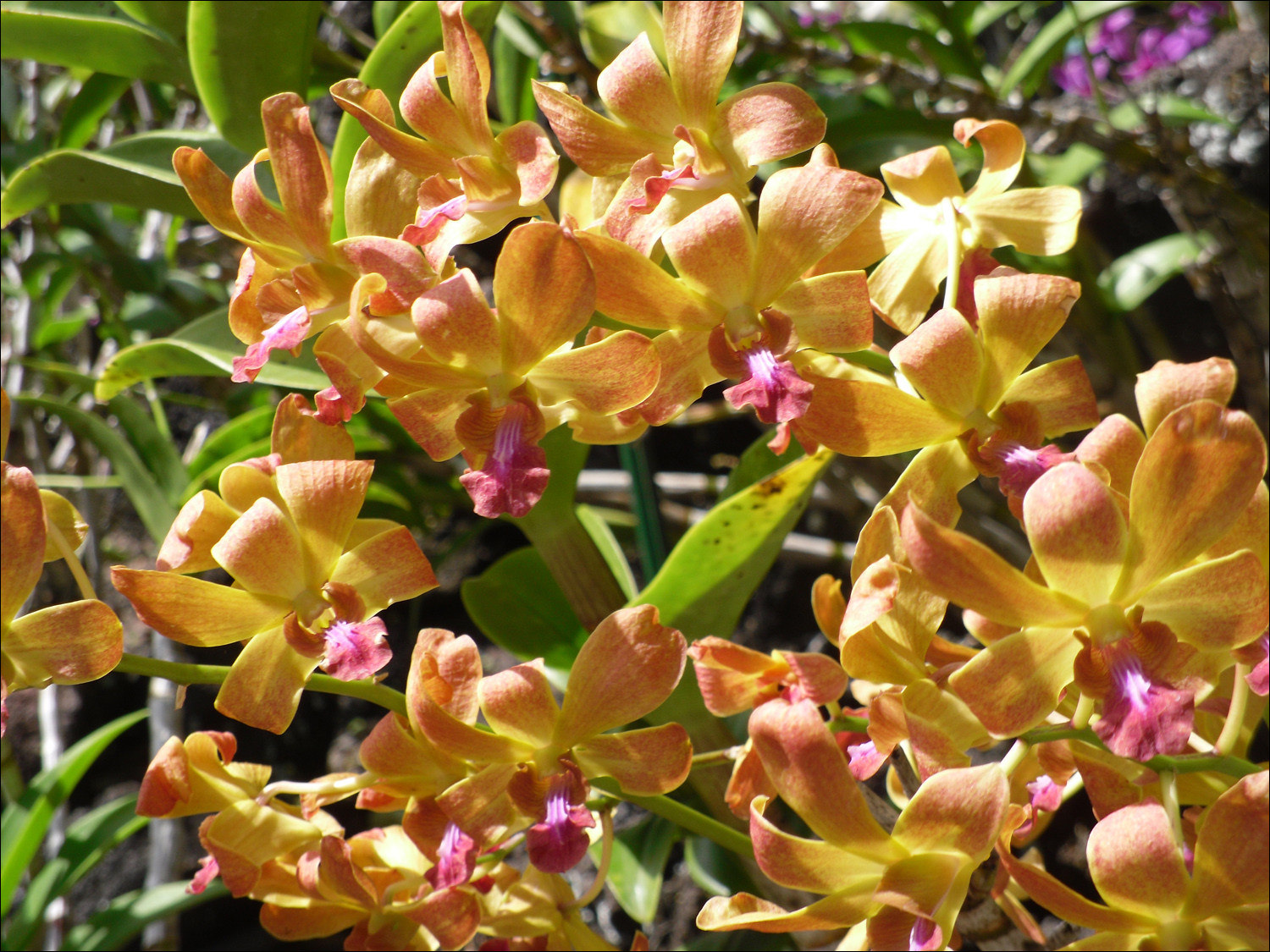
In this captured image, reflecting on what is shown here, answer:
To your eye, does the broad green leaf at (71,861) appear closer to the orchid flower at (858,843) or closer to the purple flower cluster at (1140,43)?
the orchid flower at (858,843)

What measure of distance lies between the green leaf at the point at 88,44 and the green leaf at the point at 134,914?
0.78 metres

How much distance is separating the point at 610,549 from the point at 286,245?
510mm

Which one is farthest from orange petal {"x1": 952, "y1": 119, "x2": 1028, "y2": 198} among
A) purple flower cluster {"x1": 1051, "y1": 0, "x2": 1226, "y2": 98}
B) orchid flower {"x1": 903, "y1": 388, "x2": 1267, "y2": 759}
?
purple flower cluster {"x1": 1051, "y1": 0, "x2": 1226, "y2": 98}

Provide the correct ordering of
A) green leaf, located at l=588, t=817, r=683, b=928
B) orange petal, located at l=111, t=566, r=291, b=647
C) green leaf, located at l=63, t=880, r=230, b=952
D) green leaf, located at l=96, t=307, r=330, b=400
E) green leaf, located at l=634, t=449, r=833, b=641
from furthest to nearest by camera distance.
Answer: green leaf, located at l=63, t=880, r=230, b=952 → green leaf, located at l=588, t=817, r=683, b=928 → green leaf, located at l=96, t=307, r=330, b=400 → green leaf, located at l=634, t=449, r=833, b=641 → orange petal, located at l=111, t=566, r=291, b=647

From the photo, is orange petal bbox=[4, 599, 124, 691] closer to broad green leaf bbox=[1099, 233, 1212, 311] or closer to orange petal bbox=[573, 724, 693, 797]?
orange petal bbox=[573, 724, 693, 797]

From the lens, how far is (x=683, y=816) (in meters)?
0.53

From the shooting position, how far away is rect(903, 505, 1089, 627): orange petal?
377mm

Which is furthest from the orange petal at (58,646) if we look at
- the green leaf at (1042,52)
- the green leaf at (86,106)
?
the green leaf at (1042,52)

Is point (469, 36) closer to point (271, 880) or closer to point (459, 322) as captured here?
point (459, 322)

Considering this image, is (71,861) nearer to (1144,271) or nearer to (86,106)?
(86,106)

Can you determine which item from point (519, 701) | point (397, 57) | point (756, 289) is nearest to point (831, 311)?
point (756, 289)

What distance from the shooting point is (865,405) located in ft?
1.52

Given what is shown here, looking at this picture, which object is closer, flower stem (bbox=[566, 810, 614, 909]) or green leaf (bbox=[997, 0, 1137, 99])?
flower stem (bbox=[566, 810, 614, 909])

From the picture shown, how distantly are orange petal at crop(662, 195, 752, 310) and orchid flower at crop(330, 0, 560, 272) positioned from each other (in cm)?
9
